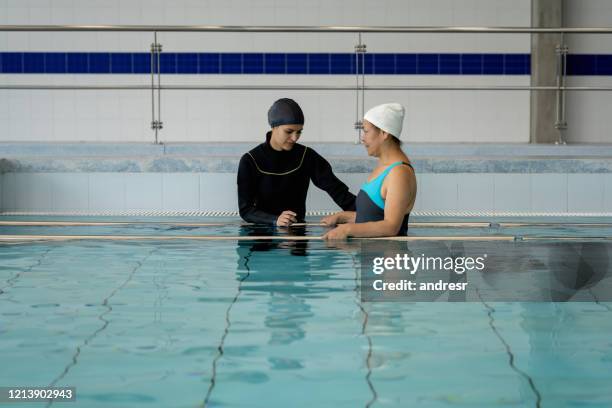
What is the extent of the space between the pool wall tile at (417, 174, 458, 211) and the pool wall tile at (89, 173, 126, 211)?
7.08 feet

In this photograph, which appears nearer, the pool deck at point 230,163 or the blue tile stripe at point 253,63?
the pool deck at point 230,163

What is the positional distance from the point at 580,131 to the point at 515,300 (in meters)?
7.41

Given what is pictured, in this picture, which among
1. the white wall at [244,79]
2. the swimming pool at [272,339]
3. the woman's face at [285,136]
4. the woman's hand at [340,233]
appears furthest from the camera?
the white wall at [244,79]

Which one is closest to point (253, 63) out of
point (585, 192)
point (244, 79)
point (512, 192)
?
point (244, 79)

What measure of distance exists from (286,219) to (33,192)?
8.39 feet

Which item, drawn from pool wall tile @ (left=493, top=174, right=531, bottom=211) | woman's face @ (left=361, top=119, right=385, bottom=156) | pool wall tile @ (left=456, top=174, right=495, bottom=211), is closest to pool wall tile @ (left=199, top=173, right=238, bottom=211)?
pool wall tile @ (left=456, top=174, right=495, bottom=211)

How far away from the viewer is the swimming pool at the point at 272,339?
7.88 ft

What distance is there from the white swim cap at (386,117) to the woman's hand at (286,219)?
1097mm

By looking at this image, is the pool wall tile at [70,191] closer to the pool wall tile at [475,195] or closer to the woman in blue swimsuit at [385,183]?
the pool wall tile at [475,195]

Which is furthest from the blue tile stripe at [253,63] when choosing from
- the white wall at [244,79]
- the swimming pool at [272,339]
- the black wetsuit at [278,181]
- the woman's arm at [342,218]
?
the swimming pool at [272,339]

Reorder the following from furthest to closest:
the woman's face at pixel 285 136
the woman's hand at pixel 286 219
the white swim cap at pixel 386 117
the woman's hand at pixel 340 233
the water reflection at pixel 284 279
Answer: the woman's face at pixel 285 136, the woman's hand at pixel 286 219, the woman's hand at pixel 340 233, the white swim cap at pixel 386 117, the water reflection at pixel 284 279

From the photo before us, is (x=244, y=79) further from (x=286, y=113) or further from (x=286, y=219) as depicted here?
(x=286, y=219)

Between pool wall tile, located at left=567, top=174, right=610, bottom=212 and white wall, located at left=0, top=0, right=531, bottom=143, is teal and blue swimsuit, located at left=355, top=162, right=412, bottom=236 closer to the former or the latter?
pool wall tile, located at left=567, top=174, right=610, bottom=212

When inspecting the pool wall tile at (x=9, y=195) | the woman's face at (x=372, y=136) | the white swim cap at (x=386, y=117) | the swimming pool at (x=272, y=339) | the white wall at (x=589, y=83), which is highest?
the white wall at (x=589, y=83)
